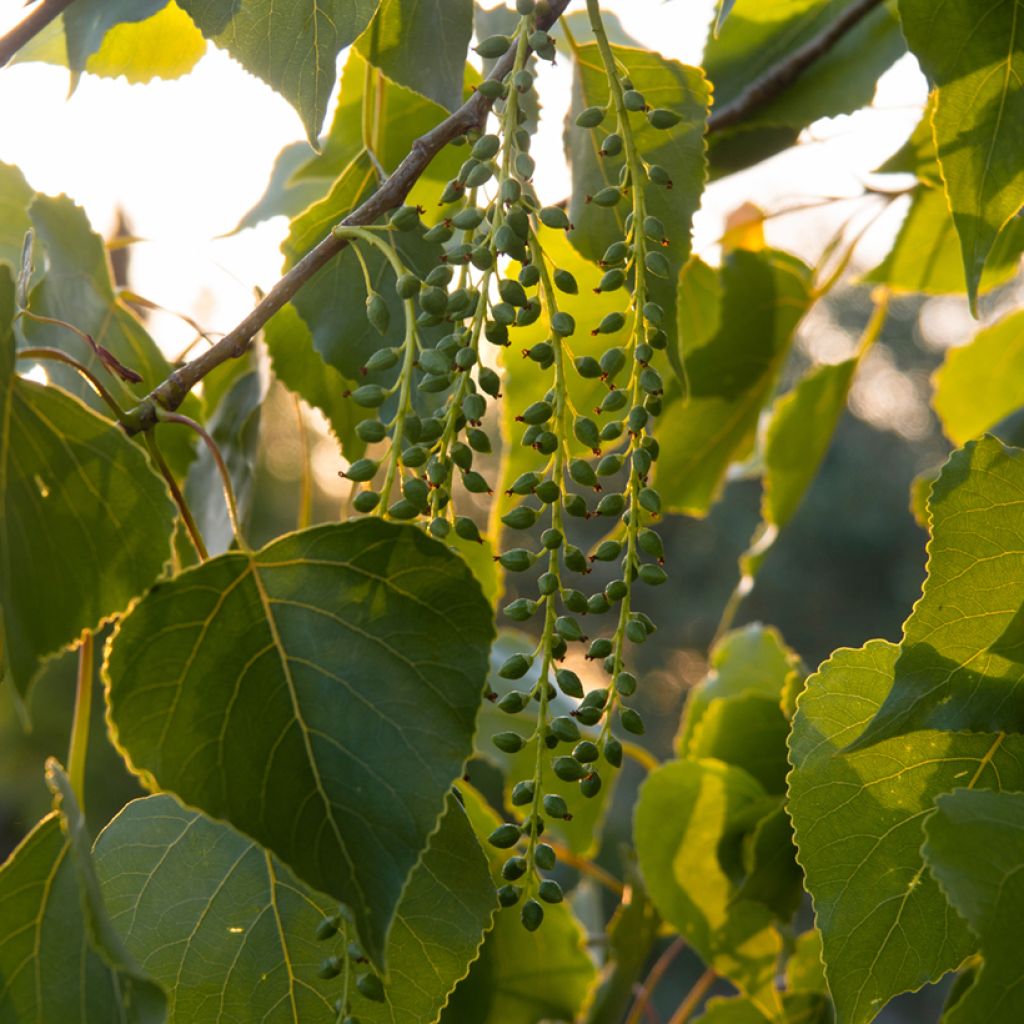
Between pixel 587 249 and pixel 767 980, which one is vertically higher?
pixel 587 249

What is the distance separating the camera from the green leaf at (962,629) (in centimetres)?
35

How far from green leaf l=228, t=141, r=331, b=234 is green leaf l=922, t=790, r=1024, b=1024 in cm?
54

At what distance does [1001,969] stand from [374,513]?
7.8 inches

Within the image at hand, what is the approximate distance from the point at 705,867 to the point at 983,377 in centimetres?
46

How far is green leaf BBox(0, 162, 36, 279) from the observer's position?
2.10ft

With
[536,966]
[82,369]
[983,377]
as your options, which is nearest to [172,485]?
[82,369]

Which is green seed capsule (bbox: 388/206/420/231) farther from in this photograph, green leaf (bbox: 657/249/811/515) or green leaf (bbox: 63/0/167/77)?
green leaf (bbox: 657/249/811/515)

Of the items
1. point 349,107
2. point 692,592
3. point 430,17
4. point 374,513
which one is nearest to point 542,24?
point 430,17

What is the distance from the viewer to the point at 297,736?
323 millimetres

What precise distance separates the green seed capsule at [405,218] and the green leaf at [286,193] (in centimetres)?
38

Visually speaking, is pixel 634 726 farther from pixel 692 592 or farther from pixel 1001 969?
pixel 692 592

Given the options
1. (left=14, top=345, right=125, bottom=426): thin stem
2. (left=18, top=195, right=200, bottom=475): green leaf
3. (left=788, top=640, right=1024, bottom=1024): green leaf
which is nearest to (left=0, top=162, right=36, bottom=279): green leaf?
(left=18, top=195, right=200, bottom=475): green leaf

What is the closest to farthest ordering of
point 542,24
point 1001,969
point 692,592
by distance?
point 1001,969 → point 542,24 → point 692,592

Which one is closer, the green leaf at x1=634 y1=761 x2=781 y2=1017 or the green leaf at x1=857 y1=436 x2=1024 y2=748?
the green leaf at x1=857 y1=436 x2=1024 y2=748
